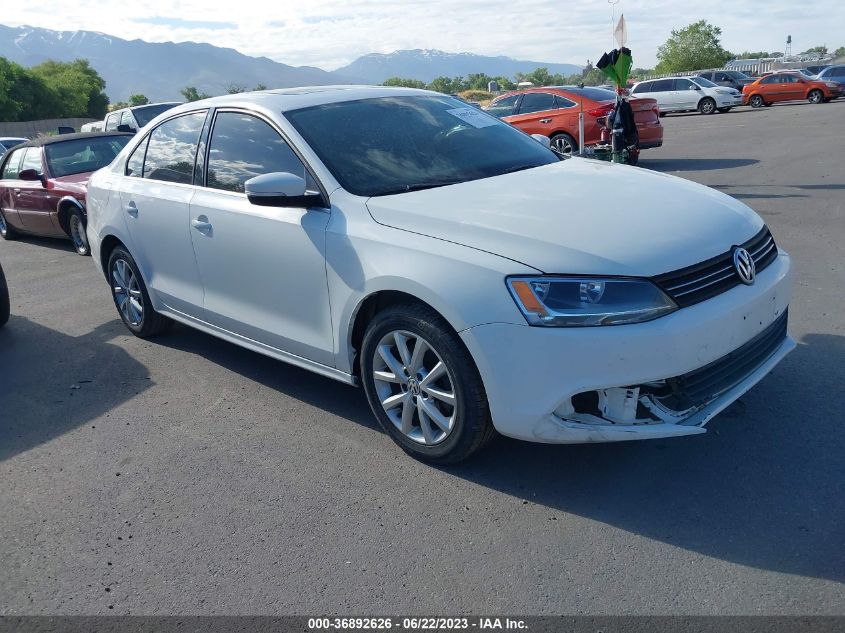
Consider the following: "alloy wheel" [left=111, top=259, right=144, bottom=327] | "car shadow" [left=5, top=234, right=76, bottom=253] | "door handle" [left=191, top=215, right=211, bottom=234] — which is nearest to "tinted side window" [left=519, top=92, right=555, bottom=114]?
"car shadow" [left=5, top=234, right=76, bottom=253]

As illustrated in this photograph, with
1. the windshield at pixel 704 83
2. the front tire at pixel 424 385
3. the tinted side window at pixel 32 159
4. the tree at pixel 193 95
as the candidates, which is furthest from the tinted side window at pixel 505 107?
the tree at pixel 193 95

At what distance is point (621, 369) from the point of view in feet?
9.76

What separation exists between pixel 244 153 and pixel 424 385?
1.86 metres

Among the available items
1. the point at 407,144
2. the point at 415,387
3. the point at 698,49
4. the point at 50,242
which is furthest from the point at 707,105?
the point at 698,49

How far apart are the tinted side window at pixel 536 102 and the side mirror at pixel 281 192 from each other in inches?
477

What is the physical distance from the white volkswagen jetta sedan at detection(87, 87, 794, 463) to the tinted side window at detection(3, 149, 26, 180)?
6640mm

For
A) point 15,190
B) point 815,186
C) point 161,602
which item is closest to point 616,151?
point 815,186

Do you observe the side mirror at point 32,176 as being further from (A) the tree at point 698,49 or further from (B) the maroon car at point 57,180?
(A) the tree at point 698,49

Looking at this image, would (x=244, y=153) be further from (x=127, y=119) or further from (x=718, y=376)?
(x=127, y=119)

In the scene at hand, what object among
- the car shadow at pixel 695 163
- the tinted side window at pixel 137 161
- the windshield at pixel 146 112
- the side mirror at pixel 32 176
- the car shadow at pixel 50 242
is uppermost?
the windshield at pixel 146 112

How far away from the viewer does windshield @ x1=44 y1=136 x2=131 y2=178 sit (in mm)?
9695

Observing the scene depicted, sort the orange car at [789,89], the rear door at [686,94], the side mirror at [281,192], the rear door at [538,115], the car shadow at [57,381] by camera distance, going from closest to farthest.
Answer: the side mirror at [281,192], the car shadow at [57,381], the rear door at [538,115], the rear door at [686,94], the orange car at [789,89]

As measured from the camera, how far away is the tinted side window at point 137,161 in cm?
533

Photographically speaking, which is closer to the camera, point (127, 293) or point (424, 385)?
point (424, 385)
